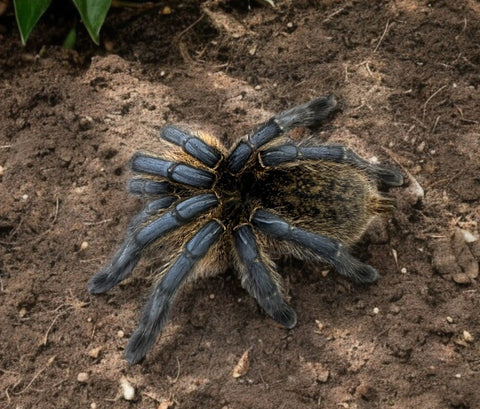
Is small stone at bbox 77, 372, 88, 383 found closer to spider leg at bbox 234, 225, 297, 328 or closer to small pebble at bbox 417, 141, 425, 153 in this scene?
spider leg at bbox 234, 225, 297, 328

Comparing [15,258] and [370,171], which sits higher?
[370,171]

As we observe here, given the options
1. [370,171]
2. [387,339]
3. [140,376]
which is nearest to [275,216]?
[370,171]

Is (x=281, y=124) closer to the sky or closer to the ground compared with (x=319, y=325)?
closer to the sky

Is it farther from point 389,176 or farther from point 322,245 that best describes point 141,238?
point 389,176

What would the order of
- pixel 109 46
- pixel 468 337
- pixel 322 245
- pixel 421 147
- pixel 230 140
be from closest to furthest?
pixel 468 337, pixel 322 245, pixel 421 147, pixel 230 140, pixel 109 46

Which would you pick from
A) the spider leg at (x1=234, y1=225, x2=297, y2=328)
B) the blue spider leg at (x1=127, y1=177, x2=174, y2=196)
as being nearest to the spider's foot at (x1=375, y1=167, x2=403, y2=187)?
the spider leg at (x1=234, y1=225, x2=297, y2=328)

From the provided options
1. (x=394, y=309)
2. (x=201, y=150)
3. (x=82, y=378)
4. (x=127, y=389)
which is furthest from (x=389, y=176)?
(x=82, y=378)

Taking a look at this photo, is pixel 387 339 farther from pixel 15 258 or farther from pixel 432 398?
pixel 15 258
